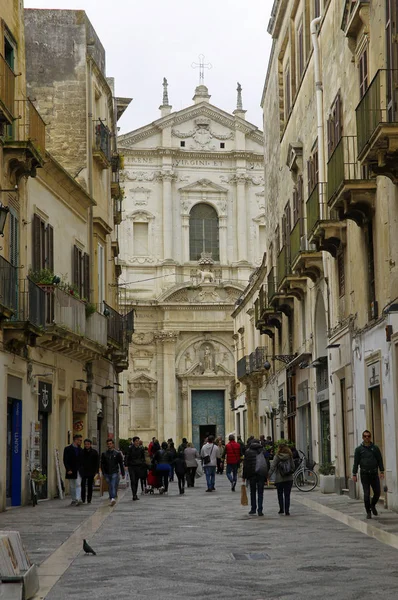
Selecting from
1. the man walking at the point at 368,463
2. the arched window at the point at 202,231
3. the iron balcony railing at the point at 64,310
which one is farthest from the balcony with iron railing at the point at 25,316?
the arched window at the point at 202,231

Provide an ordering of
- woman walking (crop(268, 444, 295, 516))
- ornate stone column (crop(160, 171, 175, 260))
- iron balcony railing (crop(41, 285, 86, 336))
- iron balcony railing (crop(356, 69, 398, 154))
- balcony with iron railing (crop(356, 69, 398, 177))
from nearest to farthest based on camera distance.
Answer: balcony with iron railing (crop(356, 69, 398, 177))
iron balcony railing (crop(356, 69, 398, 154))
woman walking (crop(268, 444, 295, 516))
iron balcony railing (crop(41, 285, 86, 336))
ornate stone column (crop(160, 171, 175, 260))

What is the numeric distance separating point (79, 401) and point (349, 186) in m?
12.0

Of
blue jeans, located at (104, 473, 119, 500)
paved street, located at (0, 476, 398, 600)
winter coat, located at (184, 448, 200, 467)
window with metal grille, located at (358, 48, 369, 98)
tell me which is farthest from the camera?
winter coat, located at (184, 448, 200, 467)

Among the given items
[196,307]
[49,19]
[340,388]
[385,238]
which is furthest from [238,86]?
[385,238]

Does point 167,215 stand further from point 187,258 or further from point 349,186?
point 349,186

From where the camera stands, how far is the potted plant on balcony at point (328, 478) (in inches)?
950

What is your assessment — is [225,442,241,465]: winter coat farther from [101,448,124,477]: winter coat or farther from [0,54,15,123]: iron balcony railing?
[0,54,15,123]: iron balcony railing

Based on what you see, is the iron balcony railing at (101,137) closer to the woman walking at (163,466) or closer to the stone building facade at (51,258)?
the stone building facade at (51,258)

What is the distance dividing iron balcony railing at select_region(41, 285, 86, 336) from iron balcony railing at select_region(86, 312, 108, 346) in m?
1.00

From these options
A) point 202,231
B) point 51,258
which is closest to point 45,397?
point 51,258

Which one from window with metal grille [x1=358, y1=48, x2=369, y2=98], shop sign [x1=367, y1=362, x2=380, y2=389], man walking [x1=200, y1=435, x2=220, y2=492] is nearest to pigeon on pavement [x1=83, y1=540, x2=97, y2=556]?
shop sign [x1=367, y1=362, x2=380, y2=389]

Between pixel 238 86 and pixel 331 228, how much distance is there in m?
44.8

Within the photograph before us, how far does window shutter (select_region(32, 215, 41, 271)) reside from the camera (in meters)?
23.1

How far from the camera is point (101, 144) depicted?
30.5 meters
